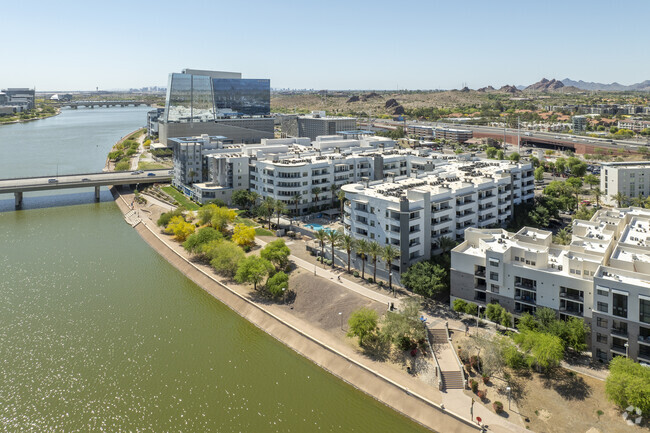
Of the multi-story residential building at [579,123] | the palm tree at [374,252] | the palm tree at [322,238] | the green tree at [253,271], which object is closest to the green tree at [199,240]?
the green tree at [253,271]

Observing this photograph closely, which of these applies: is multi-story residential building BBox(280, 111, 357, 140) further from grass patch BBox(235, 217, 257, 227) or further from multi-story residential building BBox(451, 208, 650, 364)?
multi-story residential building BBox(451, 208, 650, 364)

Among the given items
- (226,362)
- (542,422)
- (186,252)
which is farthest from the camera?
(186,252)

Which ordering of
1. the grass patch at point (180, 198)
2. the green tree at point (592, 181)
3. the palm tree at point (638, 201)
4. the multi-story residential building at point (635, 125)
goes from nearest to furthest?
1. the palm tree at point (638, 201)
2. the grass patch at point (180, 198)
3. the green tree at point (592, 181)
4. the multi-story residential building at point (635, 125)

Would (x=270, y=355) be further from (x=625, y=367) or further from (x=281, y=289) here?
(x=625, y=367)

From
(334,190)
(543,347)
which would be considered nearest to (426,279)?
(543,347)

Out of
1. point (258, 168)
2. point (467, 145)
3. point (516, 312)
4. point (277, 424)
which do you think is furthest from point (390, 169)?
point (467, 145)

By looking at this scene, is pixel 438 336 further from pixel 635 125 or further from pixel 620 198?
pixel 635 125

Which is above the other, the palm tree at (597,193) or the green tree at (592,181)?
the green tree at (592,181)

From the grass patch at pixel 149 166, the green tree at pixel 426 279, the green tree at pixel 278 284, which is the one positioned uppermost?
the grass patch at pixel 149 166

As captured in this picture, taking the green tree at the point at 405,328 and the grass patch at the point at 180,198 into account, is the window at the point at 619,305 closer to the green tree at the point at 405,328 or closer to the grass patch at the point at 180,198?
the green tree at the point at 405,328
